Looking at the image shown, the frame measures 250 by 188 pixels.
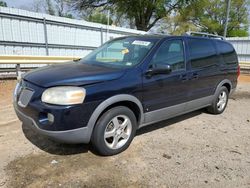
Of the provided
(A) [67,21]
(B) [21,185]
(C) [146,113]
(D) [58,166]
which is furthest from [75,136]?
(A) [67,21]

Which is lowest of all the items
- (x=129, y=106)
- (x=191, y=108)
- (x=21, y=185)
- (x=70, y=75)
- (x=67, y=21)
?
(x=21, y=185)

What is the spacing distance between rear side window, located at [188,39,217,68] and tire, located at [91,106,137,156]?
186 centimetres

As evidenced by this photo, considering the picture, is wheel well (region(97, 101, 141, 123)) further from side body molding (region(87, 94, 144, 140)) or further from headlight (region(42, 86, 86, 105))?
headlight (region(42, 86, 86, 105))

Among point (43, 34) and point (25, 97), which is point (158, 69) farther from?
point (43, 34)

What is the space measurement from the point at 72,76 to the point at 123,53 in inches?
49.2

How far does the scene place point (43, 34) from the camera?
33.4ft

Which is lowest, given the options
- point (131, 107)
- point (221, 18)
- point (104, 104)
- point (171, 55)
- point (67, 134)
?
point (67, 134)

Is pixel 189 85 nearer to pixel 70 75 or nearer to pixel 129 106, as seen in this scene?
pixel 129 106

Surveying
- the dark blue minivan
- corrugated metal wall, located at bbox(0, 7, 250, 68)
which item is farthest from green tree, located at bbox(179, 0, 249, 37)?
the dark blue minivan

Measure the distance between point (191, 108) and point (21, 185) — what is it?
3.41 meters

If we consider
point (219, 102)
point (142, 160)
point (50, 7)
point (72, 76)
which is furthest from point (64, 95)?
point (50, 7)

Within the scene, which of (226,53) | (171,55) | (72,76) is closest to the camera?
(72,76)

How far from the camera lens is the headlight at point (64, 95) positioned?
3.05 meters

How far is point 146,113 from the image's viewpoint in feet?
13.0
